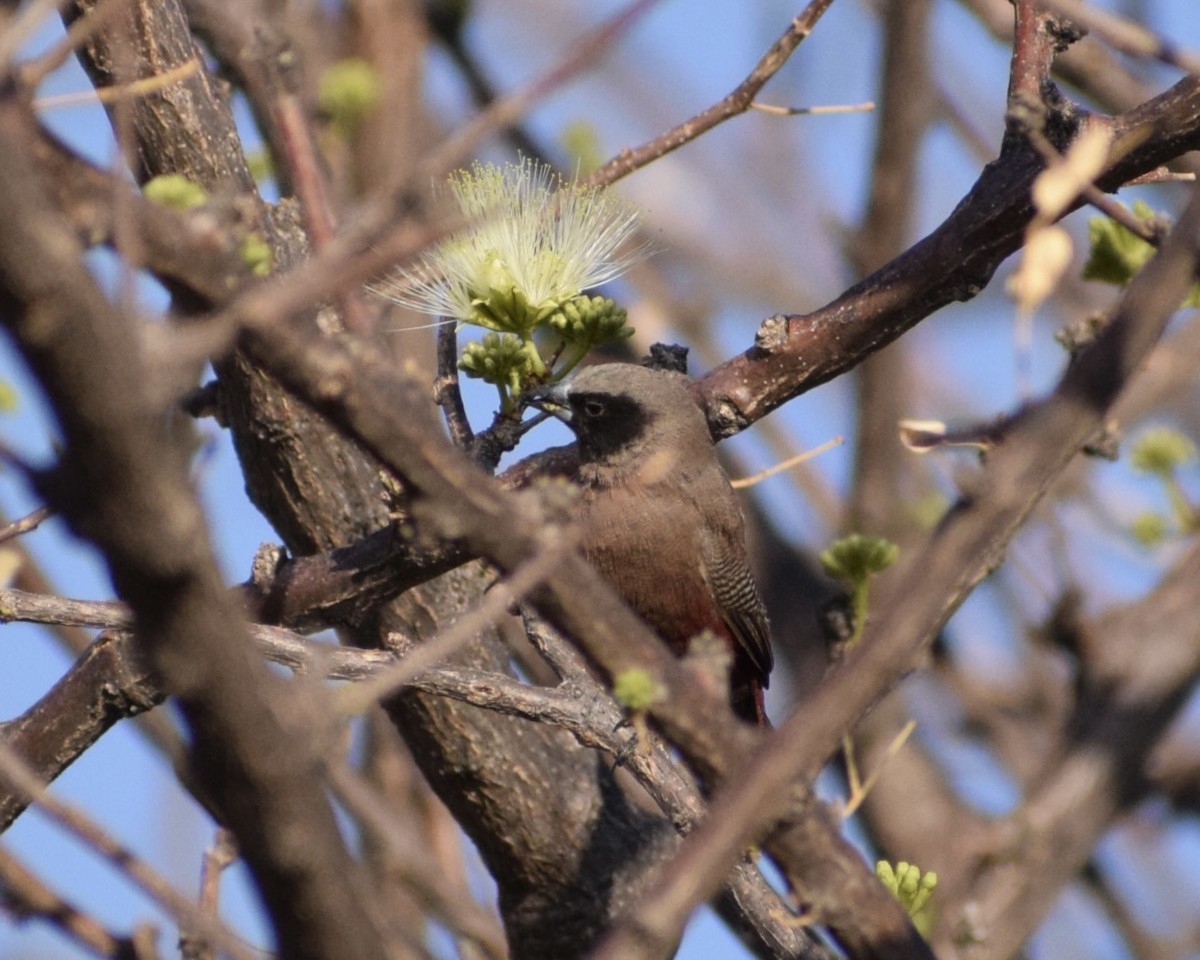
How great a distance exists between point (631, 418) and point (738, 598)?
0.85 meters

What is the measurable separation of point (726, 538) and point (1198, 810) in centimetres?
353

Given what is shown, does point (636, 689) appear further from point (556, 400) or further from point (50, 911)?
point (556, 400)

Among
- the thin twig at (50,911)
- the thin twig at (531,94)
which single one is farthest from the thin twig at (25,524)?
the thin twig at (531,94)

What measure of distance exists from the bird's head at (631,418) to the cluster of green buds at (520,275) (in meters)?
1.25

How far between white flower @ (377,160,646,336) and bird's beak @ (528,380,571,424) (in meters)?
0.67

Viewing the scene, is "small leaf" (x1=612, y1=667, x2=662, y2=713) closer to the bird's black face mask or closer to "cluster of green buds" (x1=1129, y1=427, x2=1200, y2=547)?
the bird's black face mask

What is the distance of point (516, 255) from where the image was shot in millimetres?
3744

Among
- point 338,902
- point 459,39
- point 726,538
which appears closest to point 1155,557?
point 726,538

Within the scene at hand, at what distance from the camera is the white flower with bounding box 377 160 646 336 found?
12.3ft

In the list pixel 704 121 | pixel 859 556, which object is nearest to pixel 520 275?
pixel 704 121

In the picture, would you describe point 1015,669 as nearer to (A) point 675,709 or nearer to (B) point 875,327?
(B) point 875,327

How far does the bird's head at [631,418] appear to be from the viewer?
527 cm

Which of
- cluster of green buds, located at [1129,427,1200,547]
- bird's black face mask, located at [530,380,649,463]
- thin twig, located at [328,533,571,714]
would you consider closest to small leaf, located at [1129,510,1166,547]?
cluster of green buds, located at [1129,427,1200,547]

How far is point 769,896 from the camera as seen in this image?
376 centimetres
